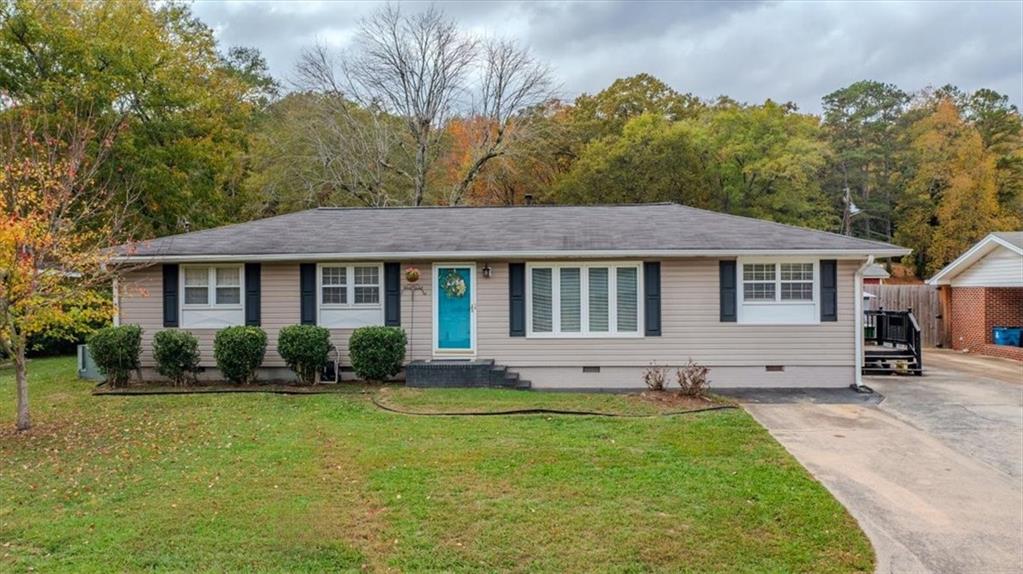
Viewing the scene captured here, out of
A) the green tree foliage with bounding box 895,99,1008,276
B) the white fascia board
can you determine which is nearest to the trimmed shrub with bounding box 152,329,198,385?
the white fascia board

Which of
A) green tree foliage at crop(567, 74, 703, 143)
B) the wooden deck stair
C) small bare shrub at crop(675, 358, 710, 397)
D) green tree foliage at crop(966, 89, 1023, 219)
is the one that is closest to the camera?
small bare shrub at crop(675, 358, 710, 397)

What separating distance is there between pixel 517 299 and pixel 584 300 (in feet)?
4.13

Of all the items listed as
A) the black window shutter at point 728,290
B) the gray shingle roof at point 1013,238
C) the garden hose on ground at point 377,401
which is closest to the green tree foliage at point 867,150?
the gray shingle roof at point 1013,238

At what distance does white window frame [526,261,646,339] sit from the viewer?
34.9 feet

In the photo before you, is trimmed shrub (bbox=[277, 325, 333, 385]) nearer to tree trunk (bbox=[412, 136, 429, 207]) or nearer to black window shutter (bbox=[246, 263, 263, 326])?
black window shutter (bbox=[246, 263, 263, 326])

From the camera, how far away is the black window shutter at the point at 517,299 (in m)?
10.8

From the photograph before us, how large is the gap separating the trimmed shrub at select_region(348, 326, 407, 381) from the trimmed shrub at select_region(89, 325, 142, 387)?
13.0 feet

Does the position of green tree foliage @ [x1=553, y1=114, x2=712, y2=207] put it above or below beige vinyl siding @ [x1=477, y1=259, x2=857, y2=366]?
above

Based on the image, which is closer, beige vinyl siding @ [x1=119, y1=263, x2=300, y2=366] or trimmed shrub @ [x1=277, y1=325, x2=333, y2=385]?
trimmed shrub @ [x1=277, y1=325, x2=333, y2=385]

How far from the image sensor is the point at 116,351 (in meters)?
10.2

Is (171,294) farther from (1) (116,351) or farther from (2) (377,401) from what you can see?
(2) (377,401)

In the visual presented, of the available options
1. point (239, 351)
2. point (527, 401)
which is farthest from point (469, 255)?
point (239, 351)

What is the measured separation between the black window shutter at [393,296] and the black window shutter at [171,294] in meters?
4.05

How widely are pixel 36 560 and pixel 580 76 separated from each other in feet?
100
